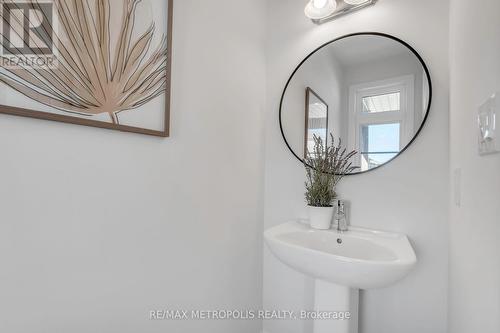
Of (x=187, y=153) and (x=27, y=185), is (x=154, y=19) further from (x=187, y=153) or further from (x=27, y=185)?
(x=27, y=185)

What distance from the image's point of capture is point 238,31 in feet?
4.57

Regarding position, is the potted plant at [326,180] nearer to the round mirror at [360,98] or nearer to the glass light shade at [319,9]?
the round mirror at [360,98]

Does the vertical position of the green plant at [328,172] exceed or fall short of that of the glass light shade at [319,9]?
it falls short

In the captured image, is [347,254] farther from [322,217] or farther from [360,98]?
[360,98]

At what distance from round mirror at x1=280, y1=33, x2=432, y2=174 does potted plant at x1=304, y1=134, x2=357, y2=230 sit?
0.05 metres

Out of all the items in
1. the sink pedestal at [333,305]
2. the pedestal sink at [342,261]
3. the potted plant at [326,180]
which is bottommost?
the sink pedestal at [333,305]

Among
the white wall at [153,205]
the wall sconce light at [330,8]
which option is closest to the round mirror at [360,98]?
the wall sconce light at [330,8]

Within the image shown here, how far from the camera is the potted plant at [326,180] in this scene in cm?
127

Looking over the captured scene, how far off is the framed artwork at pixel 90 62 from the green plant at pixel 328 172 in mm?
785

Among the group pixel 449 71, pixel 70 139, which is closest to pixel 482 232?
pixel 449 71

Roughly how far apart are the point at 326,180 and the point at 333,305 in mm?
577

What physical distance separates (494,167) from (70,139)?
3.52 feet

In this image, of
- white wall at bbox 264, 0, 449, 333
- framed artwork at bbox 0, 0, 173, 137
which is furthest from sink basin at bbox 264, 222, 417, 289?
framed artwork at bbox 0, 0, 173, 137

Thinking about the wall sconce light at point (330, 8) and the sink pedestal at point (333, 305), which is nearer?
the sink pedestal at point (333, 305)
